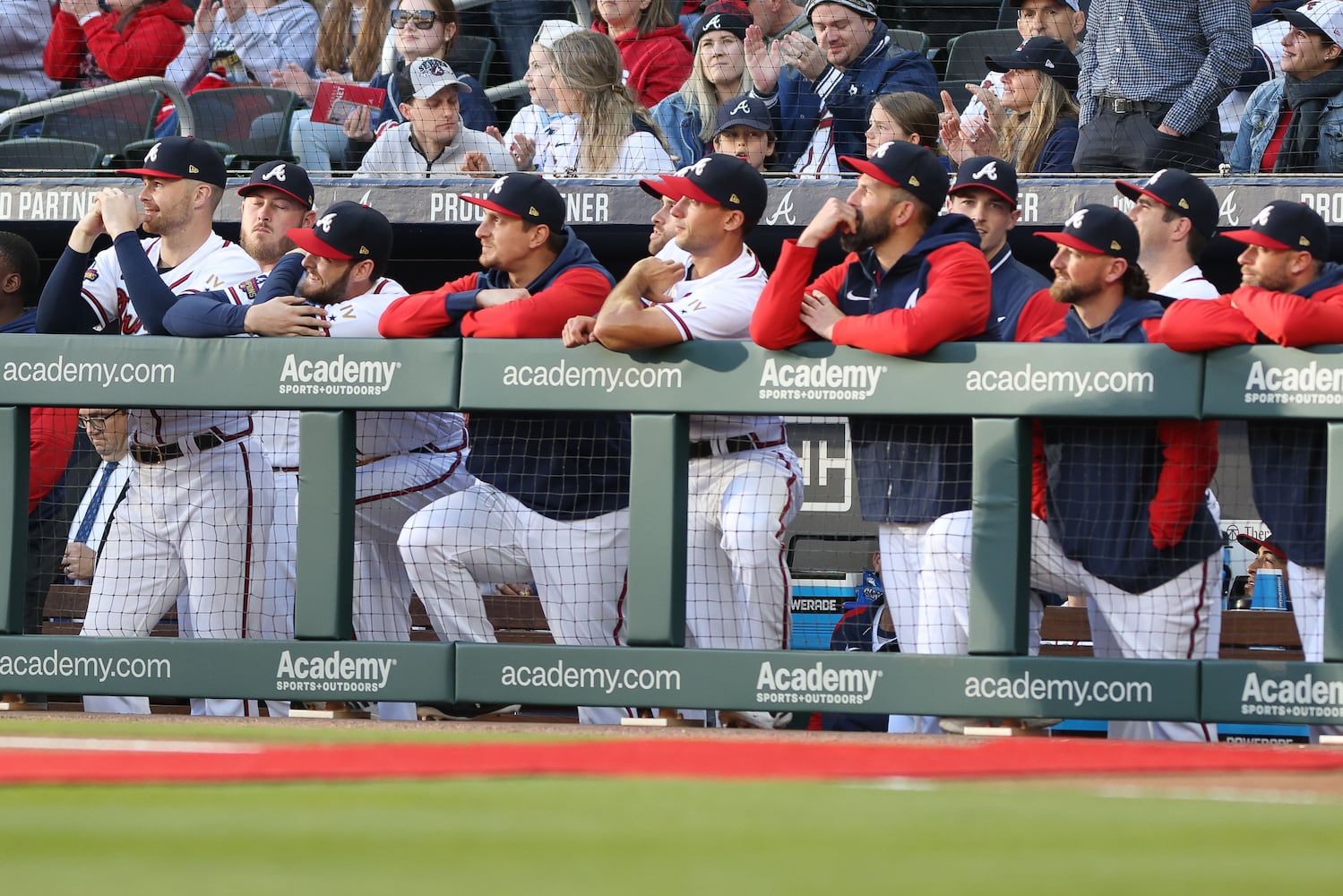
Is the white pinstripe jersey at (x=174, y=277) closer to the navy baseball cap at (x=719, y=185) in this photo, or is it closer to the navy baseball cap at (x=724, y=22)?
the navy baseball cap at (x=719, y=185)

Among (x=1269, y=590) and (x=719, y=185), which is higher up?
(x=719, y=185)

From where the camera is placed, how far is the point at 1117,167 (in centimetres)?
816

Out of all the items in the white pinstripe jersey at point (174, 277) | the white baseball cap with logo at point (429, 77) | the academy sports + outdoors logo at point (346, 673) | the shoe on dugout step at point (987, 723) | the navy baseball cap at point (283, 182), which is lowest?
the shoe on dugout step at point (987, 723)

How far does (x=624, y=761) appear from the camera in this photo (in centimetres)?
407

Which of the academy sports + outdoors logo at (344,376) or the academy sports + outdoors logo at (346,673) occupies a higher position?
the academy sports + outdoors logo at (344,376)

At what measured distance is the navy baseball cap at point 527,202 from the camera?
6.23 m

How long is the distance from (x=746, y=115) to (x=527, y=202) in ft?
6.98

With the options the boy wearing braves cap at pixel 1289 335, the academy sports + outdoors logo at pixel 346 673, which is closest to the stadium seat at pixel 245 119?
the academy sports + outdoors logo at pixel 346 673

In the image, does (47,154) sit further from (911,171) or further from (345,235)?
(911,171)

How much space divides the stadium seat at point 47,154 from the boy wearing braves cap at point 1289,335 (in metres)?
6.17

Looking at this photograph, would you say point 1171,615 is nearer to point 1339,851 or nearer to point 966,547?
point 966,547

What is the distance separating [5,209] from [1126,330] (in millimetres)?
5725

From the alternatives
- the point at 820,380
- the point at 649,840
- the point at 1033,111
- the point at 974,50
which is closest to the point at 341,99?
the point at 974,50

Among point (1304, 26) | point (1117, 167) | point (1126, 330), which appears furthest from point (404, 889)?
point (1304, 26)
